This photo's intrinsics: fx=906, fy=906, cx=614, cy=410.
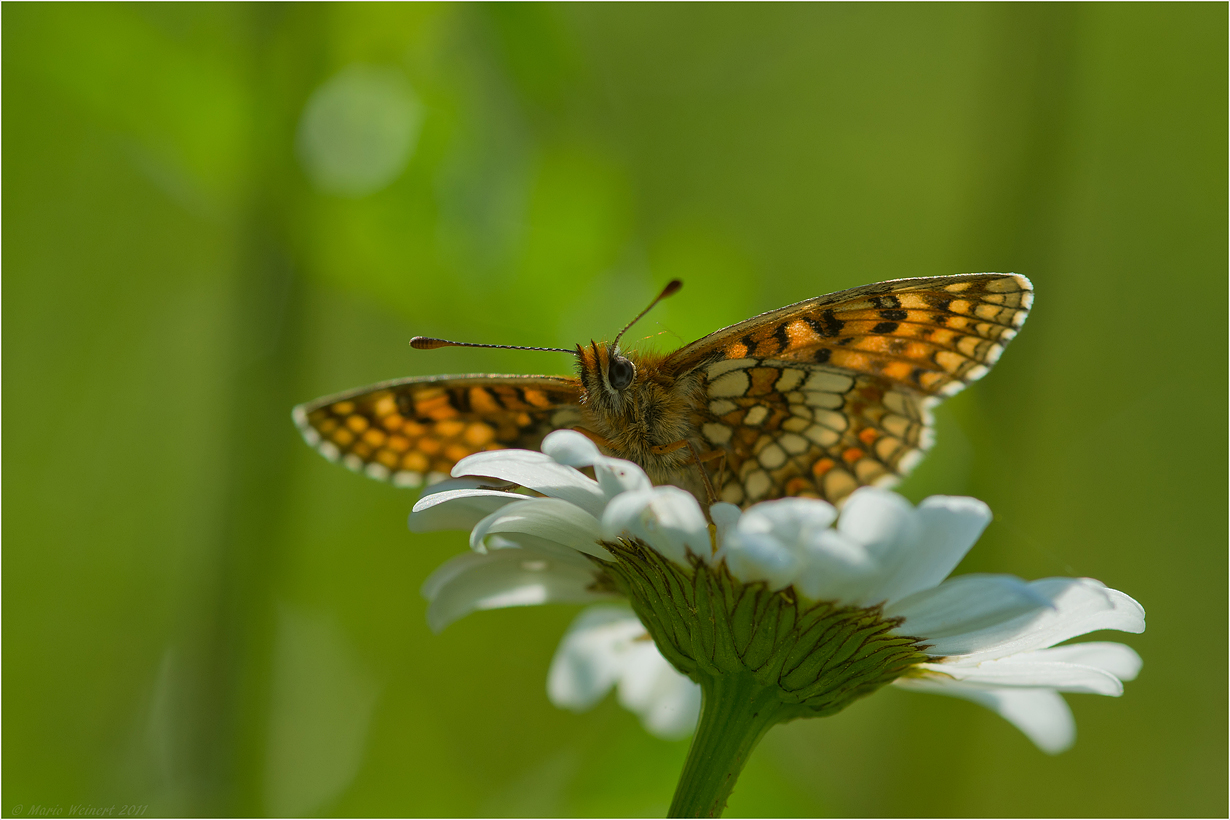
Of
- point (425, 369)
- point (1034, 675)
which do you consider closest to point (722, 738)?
point (1034, 675)

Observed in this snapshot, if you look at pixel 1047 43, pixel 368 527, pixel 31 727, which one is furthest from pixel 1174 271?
pixel 31 727

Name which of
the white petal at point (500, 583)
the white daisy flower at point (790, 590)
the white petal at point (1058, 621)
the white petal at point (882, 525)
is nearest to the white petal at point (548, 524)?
the white daisy flower at point (790, 590)

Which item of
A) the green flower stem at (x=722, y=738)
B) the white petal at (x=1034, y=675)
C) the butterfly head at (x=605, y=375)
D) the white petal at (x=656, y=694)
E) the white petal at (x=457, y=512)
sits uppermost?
the butterfly head at (x=605, y=375)

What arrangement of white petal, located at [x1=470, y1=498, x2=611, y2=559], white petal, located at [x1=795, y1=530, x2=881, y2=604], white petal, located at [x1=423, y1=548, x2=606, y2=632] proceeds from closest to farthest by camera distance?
white petal, located at [x1=795, y1=530, x2=881, y2=604], white petal, located at [x1=470, y1=498, x2=611, y2=559], white petal, located at [x1=423, y1=548, x2=606, y2=632]

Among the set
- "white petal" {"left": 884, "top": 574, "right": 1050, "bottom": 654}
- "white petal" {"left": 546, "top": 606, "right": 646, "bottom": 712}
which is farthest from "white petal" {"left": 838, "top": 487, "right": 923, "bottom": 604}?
"white petal" {"left": 546, "top": 606, "right": 646, "bottom": 712}

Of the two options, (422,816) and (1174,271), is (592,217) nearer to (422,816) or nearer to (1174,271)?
(422,816)

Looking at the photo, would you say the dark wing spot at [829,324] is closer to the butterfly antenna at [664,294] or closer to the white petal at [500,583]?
the butterfly antenna at [664,294]

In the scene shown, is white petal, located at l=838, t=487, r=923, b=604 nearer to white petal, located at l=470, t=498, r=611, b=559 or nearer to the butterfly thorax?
white petal, located at l=470, t=498, r=611, b=559
